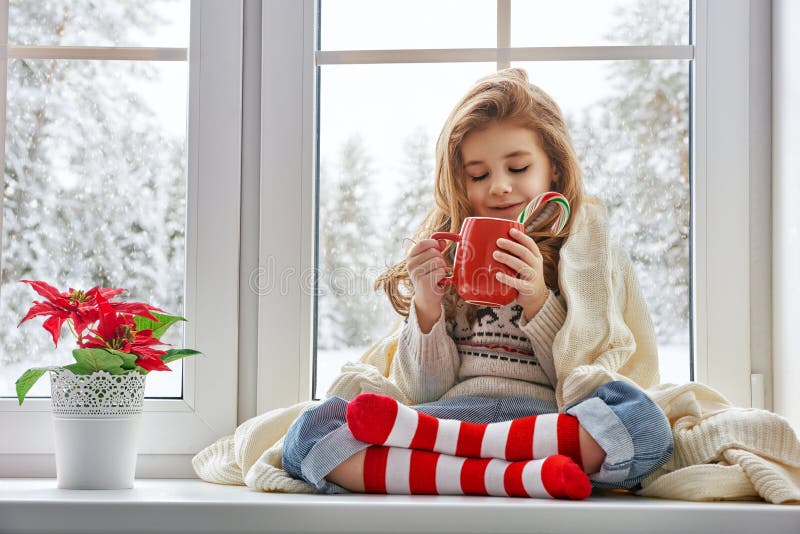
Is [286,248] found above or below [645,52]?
below

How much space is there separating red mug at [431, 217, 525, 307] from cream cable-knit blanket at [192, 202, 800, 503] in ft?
0.46

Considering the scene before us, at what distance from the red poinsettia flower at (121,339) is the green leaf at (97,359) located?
0.02m

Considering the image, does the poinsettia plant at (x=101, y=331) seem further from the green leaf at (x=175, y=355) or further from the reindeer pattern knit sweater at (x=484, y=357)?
the reindeer pattern knit sweater at (x=484, y=357)

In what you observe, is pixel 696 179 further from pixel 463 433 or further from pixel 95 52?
pixel 95 52

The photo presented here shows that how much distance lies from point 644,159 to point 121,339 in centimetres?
89

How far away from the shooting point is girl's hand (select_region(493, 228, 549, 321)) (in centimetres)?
120

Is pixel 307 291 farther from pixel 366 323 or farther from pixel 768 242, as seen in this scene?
pixel 768 242

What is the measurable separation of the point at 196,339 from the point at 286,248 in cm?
21

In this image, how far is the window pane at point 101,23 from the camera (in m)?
1.53

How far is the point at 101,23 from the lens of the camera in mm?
1545

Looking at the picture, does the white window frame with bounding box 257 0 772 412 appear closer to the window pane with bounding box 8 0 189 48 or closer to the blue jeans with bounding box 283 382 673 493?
the window pane with bounding box 8 0 189 48

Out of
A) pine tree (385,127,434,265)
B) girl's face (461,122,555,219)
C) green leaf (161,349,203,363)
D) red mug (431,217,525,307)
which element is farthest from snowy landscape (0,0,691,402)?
red mug (431,217,525,307)

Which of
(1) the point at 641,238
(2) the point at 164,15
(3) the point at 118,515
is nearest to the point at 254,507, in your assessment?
(3) the point at 118,515

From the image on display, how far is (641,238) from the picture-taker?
1488 mm
